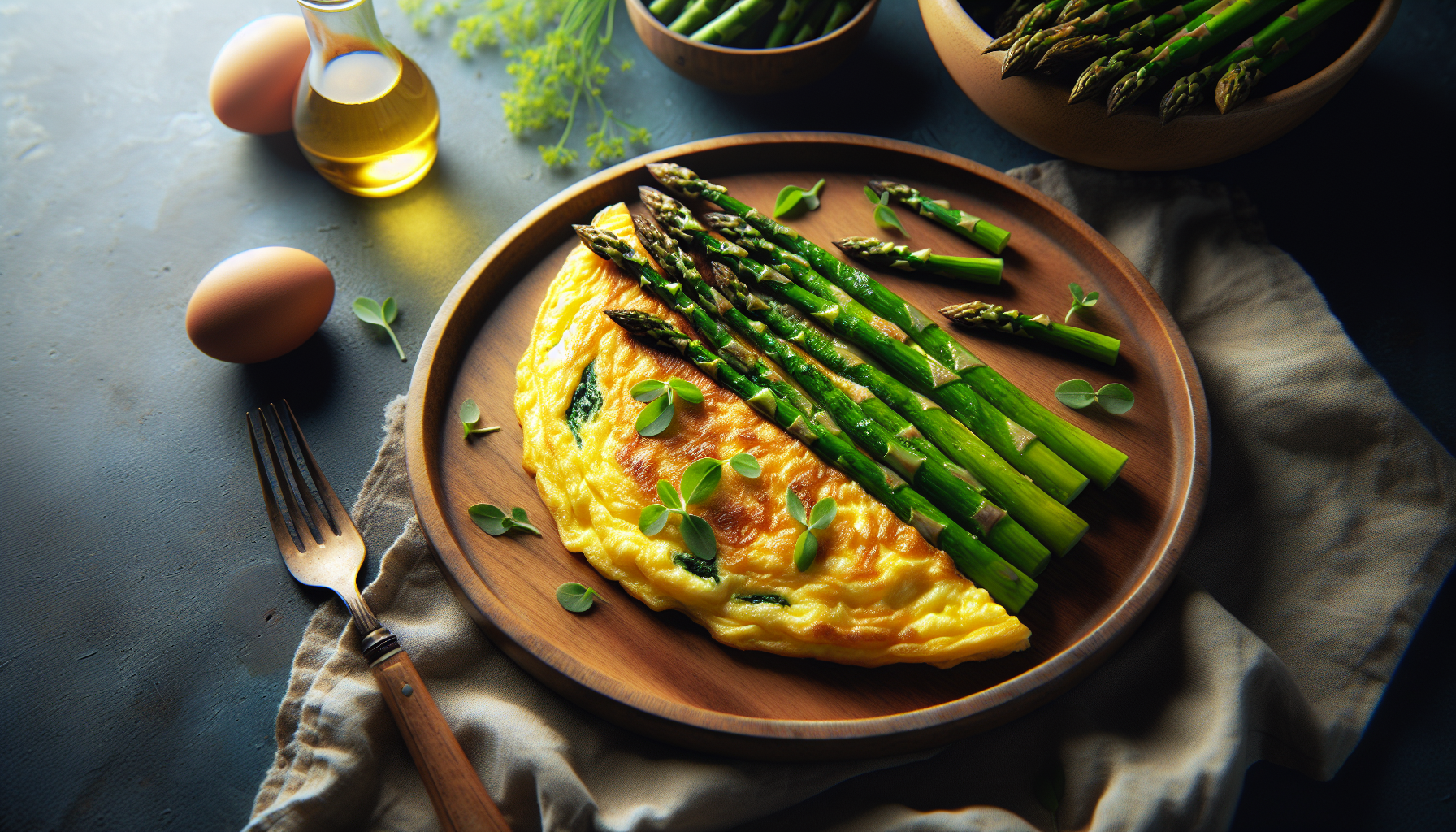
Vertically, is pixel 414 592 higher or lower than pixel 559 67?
lower

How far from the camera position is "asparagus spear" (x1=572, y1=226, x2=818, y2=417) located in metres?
3.24

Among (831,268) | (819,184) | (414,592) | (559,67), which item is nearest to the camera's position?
(414,592)

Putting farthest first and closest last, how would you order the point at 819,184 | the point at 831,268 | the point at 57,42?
the point at 57,42 → the point at 819,184 → the point at 831,268

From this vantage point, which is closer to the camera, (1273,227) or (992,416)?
→ (992,416)

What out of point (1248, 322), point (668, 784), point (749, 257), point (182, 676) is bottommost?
point (182, 676)

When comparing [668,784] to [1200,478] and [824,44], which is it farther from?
[824,44]

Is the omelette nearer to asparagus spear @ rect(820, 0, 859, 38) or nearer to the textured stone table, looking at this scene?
the textured stone table

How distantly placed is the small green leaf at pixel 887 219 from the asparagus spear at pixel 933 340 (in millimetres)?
342

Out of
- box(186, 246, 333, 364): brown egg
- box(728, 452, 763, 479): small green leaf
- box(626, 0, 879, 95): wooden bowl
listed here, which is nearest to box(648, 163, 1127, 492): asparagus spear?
box(626, 0, 879, 95): wooden bowl

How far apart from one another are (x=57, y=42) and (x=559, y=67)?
116 inches

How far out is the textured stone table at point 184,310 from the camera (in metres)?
2.94

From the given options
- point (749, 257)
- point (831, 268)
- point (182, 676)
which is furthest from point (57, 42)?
point (831, 268)

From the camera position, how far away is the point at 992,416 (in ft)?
10.3

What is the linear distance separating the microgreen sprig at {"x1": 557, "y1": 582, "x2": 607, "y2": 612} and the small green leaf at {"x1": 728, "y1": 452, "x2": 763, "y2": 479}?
2.22 ft
